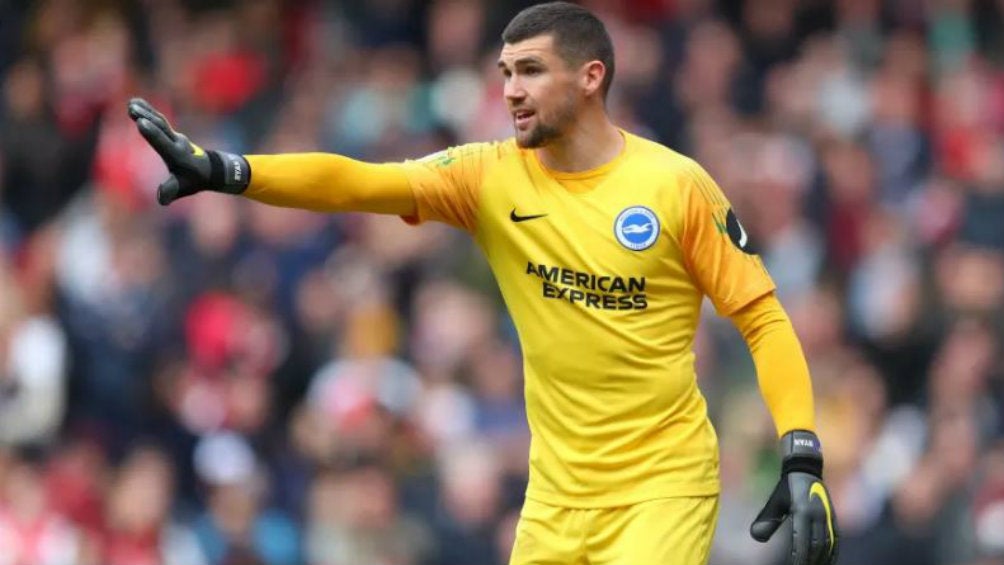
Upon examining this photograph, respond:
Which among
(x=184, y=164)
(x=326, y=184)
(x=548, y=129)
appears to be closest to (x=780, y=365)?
(x=548, y=129)

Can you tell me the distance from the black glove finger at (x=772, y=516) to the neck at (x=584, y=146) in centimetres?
122

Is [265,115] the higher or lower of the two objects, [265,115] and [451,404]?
the higher

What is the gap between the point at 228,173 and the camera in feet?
24.9

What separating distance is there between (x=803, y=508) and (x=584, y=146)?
4.55 ft

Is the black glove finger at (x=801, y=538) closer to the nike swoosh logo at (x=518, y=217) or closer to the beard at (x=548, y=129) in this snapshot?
the nike swoosh logo at (x=518, y=217)

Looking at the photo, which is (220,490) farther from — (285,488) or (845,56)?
(845,56)

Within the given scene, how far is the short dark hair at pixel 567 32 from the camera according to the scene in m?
7.89

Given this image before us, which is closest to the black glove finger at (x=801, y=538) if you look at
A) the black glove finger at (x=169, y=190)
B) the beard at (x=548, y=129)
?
the beard at (x=548, y=129)

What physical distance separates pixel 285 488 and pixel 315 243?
1852mm

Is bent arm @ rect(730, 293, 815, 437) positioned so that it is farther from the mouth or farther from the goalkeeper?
the mouth

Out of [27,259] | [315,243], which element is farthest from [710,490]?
[27,259]

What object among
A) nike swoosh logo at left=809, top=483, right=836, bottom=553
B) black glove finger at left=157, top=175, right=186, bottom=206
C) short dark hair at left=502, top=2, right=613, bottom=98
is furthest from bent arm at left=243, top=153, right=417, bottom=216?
nike swoosh logo at left=809, top=483, right=836, bottom=553

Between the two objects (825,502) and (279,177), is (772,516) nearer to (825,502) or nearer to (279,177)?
(825,502)

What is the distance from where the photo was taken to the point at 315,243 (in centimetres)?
1434
